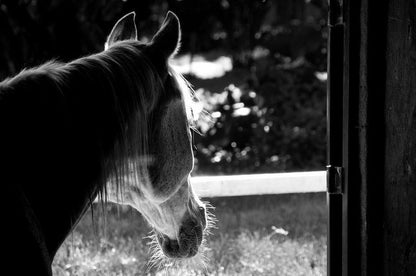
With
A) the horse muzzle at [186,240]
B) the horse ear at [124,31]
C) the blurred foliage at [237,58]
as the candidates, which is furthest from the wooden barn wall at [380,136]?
the blurred foliage at [237,58]

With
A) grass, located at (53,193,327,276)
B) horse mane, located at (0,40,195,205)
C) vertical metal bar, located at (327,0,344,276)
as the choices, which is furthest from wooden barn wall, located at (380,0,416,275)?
grass, located at (53,193,327,276)

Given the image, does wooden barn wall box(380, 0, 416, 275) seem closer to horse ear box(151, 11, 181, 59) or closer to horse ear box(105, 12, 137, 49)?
horse ear box(151, 11, 181, 59)

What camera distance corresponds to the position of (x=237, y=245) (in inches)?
198

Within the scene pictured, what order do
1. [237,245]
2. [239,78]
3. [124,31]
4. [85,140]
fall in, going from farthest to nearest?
[239,78] → [237,245] → [124,31] → [85,140]

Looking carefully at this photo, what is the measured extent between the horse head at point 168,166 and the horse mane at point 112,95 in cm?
5

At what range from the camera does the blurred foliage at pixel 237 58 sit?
24.3 ft

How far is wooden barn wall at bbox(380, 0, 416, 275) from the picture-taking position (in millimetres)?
2582

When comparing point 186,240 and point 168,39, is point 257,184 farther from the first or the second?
point 168,39

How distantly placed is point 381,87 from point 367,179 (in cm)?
35

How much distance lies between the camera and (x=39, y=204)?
220cm

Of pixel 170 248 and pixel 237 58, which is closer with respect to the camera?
pixel 170 248

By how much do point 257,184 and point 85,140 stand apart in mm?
3399

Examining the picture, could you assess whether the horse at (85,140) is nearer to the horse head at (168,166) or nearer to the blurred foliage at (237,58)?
the horse head at (168,166)

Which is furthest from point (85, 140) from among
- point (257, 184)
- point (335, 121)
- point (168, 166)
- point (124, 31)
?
point (257, 184)
